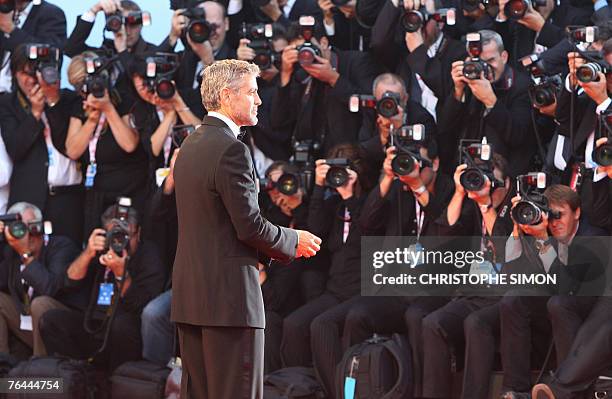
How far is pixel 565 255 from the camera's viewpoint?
624 centimetres

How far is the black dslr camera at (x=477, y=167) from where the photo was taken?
6379mm

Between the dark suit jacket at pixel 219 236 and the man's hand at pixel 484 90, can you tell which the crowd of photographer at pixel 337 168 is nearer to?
the man's hand at pixel 484 90

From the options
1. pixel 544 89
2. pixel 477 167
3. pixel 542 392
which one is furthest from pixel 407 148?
pixel 542 392

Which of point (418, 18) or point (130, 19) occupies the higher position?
point (130, 19)

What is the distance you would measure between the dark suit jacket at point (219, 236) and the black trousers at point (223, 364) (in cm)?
5

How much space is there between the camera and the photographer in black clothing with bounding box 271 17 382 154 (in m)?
7.38

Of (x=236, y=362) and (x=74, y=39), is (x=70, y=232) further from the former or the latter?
(x=236, y=362)

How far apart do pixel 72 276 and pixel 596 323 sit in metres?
3.10

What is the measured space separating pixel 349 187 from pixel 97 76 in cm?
179

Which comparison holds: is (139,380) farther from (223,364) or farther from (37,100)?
(223,364)

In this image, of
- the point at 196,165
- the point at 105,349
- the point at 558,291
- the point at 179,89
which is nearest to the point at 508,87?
the point at 558,291

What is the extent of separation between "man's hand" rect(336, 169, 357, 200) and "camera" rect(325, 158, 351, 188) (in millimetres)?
16

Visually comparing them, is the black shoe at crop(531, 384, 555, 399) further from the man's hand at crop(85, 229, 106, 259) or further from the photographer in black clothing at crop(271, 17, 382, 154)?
the man's hand at crop(85, 229, 106, 259)

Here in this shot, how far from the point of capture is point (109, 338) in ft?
23.9
